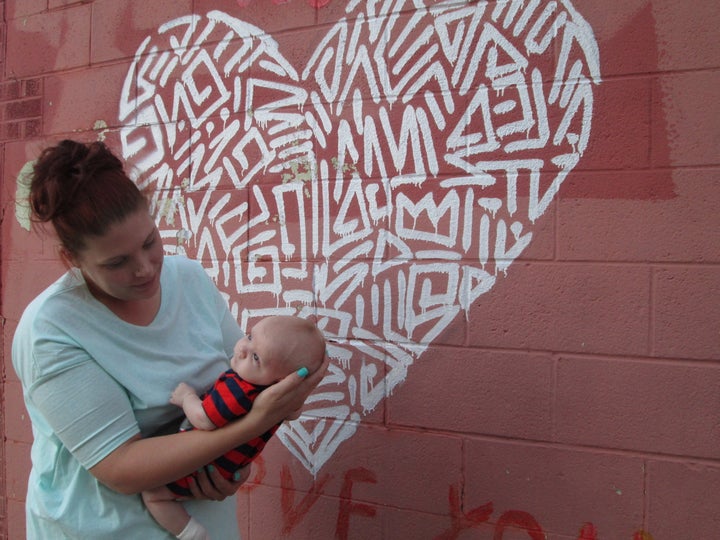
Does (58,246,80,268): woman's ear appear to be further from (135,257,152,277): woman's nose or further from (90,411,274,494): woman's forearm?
(90,411,274,494): woman's forearm

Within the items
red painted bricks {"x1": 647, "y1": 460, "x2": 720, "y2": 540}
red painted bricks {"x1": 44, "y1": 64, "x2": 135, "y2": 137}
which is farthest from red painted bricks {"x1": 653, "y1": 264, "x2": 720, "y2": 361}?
red painted bricks {"x1": 44, "y1": 64, "x2": 135, "y2": 137}

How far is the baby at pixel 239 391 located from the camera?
59.6 inches

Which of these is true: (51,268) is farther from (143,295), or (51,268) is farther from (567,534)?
(567,534)

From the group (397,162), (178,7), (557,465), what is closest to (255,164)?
(397,162)

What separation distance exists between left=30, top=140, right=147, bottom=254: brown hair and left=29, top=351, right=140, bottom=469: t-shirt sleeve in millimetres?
309

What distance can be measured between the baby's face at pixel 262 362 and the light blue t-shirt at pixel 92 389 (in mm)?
158

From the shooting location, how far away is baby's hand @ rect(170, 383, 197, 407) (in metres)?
1.56

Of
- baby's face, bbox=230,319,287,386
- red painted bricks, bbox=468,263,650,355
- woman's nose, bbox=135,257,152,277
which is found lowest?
baby's face, bbox=230,319,287,386

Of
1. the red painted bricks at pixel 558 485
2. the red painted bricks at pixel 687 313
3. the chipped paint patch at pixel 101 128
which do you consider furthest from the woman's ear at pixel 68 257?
the red painted bricks at pixel 687 313

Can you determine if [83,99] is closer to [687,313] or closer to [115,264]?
[115,264]

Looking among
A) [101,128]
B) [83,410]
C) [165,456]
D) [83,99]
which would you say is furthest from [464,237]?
[83,99]

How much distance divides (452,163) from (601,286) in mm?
670

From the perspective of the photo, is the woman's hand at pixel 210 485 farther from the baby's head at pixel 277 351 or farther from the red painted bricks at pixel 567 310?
the red painted bricks at pixel 567 310

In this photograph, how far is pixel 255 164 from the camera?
2568mm
